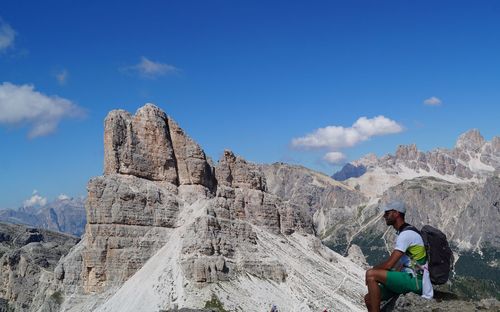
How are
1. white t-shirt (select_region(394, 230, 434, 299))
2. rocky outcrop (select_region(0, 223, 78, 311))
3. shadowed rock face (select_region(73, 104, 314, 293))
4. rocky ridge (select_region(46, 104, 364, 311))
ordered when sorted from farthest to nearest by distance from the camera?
rocky outcrop (select_region(0, 223, 78, 311)), shadowed rock face (select_region(73, 104, 314, 293)), rocky ridge (select_region(46, 104, 364, 311)), white t-shirt (select_region(394, 230, 434, 299))

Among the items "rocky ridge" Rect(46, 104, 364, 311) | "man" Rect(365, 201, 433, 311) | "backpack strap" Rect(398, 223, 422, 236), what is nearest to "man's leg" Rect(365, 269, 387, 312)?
"man" Rect(365, 201, 433, 311)

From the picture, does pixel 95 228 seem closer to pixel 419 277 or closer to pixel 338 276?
pixel 338 276

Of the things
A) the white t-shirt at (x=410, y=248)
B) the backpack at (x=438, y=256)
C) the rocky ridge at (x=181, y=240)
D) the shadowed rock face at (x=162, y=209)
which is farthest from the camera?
the shadowed rock face at (x=162, y=209)

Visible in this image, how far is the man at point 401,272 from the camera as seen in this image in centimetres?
1559

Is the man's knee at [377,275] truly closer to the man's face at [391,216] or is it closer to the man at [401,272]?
the man at [401,272]

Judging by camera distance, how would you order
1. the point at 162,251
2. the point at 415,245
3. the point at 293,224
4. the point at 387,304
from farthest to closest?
the point at 293,224, the point at 162,251, the point at 387,304, the point at 415,245

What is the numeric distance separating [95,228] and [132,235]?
7.42 m

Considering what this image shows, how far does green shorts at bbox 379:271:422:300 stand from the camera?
15.7 metres

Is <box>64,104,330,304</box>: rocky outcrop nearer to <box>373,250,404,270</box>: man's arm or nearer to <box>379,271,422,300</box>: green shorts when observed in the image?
<box>379,271,422,300</box>: green shorts

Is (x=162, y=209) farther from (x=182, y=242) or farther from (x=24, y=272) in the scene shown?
(x=24, y=272)

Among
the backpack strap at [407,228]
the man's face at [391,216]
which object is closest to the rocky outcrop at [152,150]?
the man's face at [391,216]

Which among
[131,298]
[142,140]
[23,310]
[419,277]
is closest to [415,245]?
[419,277]

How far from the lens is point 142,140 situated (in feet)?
400

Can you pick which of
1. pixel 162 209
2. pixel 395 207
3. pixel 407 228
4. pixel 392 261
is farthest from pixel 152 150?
pixel 392 261
